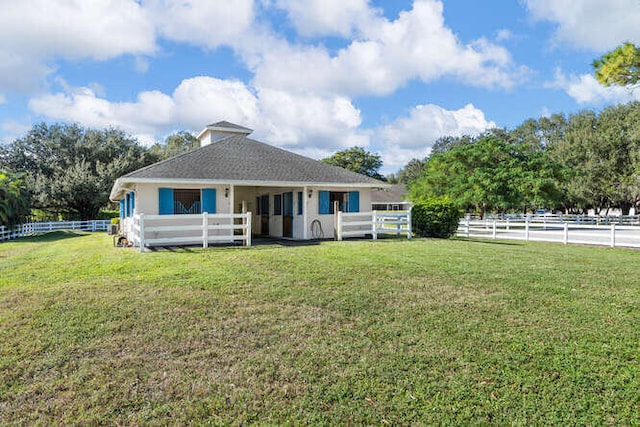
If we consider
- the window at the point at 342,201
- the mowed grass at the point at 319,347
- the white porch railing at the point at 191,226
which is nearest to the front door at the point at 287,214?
the window at the point at 342,201

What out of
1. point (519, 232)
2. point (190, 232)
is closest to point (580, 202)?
point (519, 232)

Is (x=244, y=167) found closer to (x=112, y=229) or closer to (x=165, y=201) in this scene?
(x=165, y=201)

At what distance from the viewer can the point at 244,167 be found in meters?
14.7

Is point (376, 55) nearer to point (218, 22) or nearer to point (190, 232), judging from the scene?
point (218, 22)

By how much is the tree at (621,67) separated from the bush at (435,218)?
831 centimetres

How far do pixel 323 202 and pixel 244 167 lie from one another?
10.9 feet

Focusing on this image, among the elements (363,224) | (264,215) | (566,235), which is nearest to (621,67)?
(363,224)

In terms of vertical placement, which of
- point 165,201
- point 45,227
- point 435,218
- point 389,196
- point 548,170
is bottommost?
point 45,227

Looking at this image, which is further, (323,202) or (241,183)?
(323,202)

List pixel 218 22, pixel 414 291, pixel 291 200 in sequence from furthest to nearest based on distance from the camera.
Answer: pixel 291 200 < pixel 218 22 < pixel 414 291

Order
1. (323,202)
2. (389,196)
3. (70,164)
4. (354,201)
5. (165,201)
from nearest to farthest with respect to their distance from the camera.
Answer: (165,201) < (323,202) < (354,201) < (70,164) < (389,196)

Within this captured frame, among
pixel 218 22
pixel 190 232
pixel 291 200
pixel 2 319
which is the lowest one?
pixel 2 319

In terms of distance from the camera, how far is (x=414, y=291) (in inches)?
261

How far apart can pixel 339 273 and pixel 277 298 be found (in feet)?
6.31
